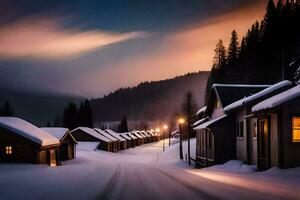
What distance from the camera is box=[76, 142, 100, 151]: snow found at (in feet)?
251

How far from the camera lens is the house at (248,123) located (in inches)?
1097

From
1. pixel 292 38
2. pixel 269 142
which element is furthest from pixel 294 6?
pixel 269 142

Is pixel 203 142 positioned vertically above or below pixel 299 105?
below

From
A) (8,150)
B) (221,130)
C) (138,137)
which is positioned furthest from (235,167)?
(138,137)

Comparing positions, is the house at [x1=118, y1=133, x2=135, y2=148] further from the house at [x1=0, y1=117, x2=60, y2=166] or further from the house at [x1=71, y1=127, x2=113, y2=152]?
the house at [x1=0, y1=117, x2=60, y2=166]

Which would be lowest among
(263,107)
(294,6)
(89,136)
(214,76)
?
(89,136)

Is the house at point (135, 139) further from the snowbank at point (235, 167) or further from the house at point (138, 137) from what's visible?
the snowbank at point (235, 167)

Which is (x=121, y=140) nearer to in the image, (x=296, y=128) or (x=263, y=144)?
(x=263, y=144)

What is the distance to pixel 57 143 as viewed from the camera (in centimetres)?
4391

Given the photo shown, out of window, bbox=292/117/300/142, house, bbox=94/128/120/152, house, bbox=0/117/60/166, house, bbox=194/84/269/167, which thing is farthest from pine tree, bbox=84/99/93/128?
window, bbox=292/117/300/142

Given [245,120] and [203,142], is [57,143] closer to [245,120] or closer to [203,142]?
[203,142]

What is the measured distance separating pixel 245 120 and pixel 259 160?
5.00 m

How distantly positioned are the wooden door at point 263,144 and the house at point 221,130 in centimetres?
781

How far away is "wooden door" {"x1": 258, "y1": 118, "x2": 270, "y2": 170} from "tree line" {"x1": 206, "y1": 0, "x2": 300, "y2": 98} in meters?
42.7
